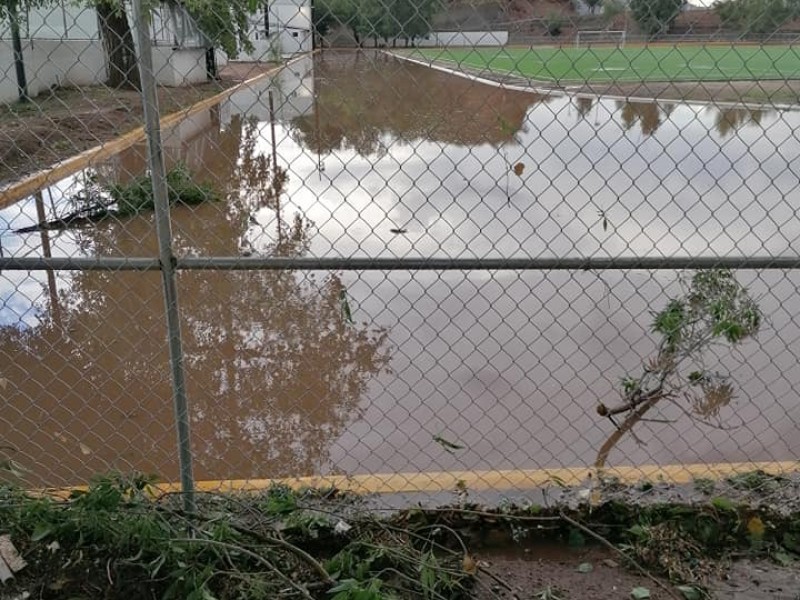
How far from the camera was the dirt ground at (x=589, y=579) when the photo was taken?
7.70ft

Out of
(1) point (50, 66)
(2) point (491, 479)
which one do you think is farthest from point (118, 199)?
(1) point (50, 66)

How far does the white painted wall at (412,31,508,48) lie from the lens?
2.55 meters

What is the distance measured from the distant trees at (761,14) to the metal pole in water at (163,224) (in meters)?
1.79

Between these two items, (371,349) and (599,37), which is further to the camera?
(371,349)

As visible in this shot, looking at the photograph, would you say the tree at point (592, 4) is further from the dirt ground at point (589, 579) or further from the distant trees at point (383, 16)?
the dirt ground at point (589, 579)

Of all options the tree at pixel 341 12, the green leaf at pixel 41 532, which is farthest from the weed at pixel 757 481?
the green leaf at pixel 41 532

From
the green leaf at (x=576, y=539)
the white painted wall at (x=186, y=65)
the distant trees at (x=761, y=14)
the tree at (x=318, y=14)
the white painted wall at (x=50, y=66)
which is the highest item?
the white painted wall at (x=186, y=65)

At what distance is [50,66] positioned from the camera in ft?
59.0

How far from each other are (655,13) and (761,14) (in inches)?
12.8

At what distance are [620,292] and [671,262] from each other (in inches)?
120

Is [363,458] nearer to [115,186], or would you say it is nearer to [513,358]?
[513,358]

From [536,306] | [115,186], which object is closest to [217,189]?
[115,186]

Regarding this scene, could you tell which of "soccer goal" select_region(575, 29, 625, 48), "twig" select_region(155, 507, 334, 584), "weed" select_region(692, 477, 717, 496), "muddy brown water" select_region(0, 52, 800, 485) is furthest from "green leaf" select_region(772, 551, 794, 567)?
"soccer goal" select_region(575, 29, 625, 48)

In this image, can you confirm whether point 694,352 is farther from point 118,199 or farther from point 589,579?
point 118,199
